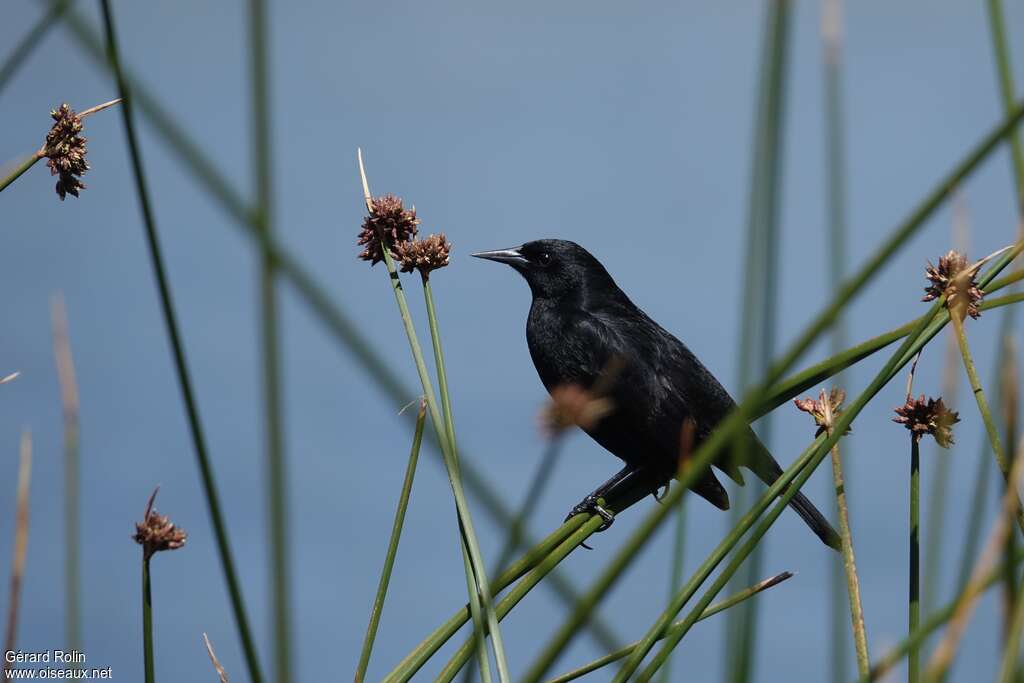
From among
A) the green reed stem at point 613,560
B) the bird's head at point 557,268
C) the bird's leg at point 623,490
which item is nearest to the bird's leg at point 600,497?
the bird's leg at point 623,490

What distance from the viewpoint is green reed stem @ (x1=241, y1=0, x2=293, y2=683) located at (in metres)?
0.96

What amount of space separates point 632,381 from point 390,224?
240cm

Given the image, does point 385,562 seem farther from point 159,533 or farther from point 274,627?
point 274,627

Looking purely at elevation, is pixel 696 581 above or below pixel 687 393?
below

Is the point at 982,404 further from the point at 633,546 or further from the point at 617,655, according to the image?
the point at 633,546

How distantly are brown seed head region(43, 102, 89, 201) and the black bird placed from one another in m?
2.41

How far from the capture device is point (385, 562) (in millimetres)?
1866

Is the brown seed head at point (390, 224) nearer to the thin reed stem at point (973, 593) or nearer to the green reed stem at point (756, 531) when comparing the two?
the green reed stem at point (756, 531)

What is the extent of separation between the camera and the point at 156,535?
6.00 feet

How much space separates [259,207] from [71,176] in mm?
1256

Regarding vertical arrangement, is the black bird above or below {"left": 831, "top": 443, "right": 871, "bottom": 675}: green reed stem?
above

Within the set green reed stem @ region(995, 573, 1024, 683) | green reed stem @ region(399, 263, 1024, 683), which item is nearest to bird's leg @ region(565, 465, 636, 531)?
green reed stem @ region(399, 263, 1024, 683)

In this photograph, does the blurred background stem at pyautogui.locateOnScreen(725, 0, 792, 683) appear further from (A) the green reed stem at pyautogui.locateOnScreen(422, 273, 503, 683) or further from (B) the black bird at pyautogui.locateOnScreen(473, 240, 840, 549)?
(B) the black bird at pyautogui.locateOnScreen(473, 240, 840, 549)

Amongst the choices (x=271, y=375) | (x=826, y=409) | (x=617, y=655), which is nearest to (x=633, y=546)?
(x=271, y=375)
